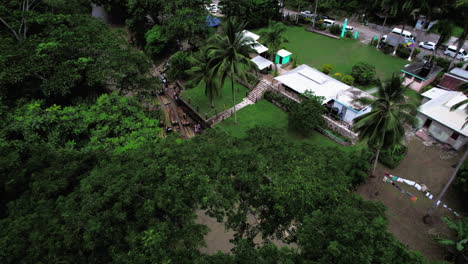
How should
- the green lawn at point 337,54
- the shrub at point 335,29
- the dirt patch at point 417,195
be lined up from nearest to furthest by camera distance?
1. the dirt patch at point 417,195
2. the green lawn at point 337,54
3. the shrub at point 335,29

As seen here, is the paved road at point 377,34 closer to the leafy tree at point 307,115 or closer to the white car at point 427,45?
the white car at point 427,45

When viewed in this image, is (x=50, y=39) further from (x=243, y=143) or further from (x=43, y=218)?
(x=243, y=143)

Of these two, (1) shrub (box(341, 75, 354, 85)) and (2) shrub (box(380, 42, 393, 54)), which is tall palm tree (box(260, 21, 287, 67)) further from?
(2) shrub (box(380, 42, 393, 54))

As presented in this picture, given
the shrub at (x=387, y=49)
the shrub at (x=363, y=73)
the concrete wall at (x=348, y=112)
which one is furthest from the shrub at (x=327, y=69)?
the shrub at (x=387, y=49)

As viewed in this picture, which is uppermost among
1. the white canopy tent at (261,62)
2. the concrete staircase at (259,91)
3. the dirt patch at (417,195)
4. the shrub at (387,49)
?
the shrub at (387,49)

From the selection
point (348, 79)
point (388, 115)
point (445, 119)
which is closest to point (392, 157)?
point (445, 119)

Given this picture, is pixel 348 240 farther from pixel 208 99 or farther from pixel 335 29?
pixel 335 29

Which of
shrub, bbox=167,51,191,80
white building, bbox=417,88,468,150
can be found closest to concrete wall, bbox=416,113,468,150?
white building, bbox=417,88,468,150
